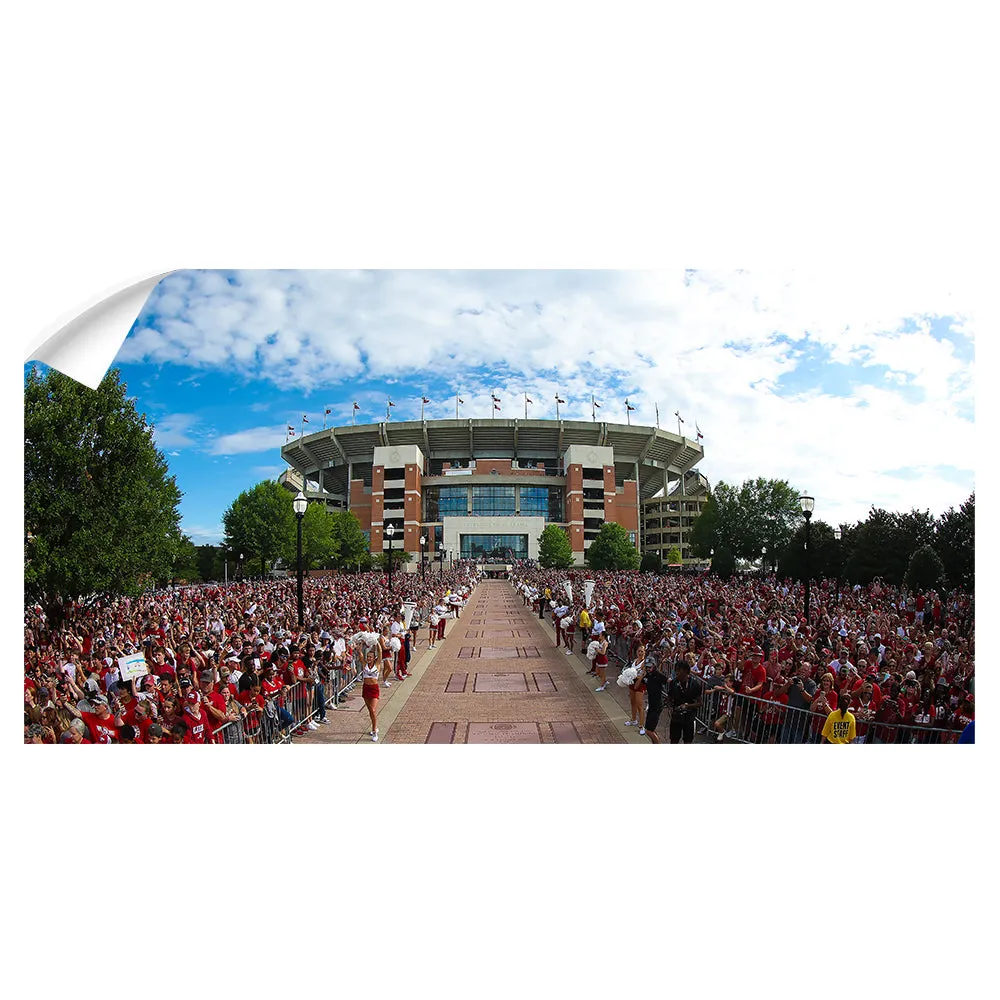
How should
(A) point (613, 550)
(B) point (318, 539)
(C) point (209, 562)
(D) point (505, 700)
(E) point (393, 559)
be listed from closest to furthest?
(D) point (505, 700), (B) point (318, 539), (C) point (209, 562), (E) point (393, 559), (A) point (613, 550)

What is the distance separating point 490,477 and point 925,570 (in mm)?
22837

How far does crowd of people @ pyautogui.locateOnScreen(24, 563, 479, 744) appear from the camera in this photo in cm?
704

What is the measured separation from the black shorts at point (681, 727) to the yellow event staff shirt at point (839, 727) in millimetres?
1453

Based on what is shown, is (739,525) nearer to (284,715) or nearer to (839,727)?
(839,727)

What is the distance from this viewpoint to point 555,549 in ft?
163

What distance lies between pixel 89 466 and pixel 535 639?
10492 millimetres

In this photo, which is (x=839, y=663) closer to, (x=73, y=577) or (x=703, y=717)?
(x=703, y=717)

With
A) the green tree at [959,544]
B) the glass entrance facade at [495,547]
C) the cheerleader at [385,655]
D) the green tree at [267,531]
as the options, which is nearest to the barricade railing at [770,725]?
the green tree at [959,544]

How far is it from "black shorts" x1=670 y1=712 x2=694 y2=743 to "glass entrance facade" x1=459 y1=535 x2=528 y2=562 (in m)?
42.5

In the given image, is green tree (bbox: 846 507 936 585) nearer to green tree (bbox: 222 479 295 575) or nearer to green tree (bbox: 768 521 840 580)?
green tree (bbox: 768 521 840 580)

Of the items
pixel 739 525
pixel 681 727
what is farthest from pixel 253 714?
pixel 739 525

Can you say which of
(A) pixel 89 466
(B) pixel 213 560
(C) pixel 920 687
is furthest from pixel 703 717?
(B) pixel 213 560

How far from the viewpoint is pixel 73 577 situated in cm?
940

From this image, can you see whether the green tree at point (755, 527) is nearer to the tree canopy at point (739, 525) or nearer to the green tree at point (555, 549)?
the tree canopy at point (739, 525)
